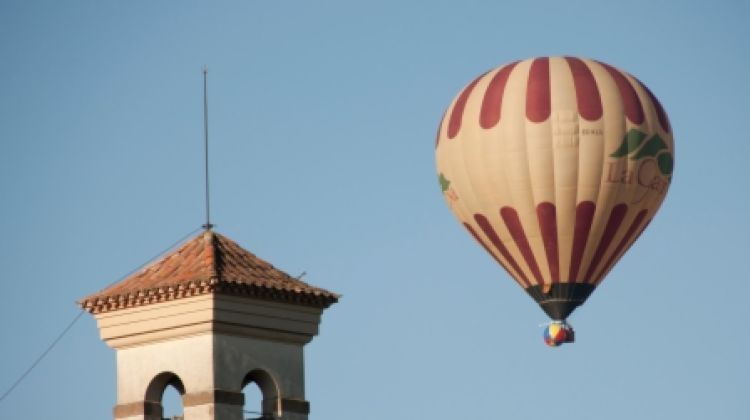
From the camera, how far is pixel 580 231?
231 feet

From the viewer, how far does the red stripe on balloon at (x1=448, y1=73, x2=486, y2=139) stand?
71.3m

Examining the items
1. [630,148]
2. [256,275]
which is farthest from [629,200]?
[256,275]

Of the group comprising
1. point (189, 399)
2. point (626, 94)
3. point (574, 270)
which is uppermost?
point (626, 94)

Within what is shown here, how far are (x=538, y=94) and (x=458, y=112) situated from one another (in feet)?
9.04

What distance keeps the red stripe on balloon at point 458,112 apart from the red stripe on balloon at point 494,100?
82 cm

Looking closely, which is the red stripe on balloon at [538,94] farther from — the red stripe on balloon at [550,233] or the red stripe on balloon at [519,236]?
the red stripe on balloon at [519,236]

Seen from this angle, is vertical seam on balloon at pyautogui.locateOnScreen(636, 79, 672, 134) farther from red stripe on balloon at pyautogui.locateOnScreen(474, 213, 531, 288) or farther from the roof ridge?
the roof ridge

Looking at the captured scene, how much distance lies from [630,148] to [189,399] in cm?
2346

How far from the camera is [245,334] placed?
50.7 meters

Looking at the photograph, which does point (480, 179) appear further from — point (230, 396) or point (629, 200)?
point (230, 396)

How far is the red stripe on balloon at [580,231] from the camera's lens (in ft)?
230

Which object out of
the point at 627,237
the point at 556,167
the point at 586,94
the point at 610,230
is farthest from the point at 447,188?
the point at 627,237

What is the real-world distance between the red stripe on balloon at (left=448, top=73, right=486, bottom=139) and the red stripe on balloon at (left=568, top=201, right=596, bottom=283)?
4227 millimetres

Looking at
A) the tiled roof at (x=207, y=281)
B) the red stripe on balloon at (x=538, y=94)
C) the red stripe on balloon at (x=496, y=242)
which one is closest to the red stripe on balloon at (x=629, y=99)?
the red stripe on balloon at (x=538, y=94)
